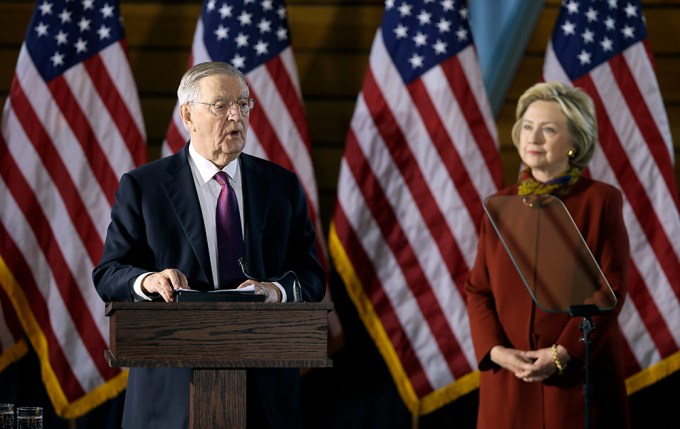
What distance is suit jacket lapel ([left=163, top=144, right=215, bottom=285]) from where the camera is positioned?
209 cm

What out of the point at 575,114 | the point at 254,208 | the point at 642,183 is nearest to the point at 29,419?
the point at 254,208

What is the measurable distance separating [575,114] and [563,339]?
0.72 metres

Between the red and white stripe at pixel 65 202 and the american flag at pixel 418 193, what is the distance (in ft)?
3.00

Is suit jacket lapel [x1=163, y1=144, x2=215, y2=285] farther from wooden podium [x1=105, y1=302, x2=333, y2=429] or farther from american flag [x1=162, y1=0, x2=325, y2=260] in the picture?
american flag [x1=162, y1=0, x2=325, y2=260]

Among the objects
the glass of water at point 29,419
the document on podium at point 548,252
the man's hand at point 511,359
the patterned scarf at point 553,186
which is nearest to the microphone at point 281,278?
the glass of water at point 29,419

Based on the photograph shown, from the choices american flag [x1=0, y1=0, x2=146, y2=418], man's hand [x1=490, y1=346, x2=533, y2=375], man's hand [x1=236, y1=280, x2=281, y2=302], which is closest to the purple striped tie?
man's hand [x1=236, y1=280, x2=281, y2=302]

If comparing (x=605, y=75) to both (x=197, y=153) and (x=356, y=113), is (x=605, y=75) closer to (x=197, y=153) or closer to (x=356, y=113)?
(x=356, y=113)

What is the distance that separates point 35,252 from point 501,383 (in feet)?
6.26

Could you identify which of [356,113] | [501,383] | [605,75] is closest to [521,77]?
[605,75]

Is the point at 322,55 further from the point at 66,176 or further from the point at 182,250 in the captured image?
the point at 182,250

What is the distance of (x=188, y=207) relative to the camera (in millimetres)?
2131

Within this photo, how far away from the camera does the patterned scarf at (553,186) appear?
3158 millimetres

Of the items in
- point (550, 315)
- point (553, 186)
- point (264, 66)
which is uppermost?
point (264, 66)

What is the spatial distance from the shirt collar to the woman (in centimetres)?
125
